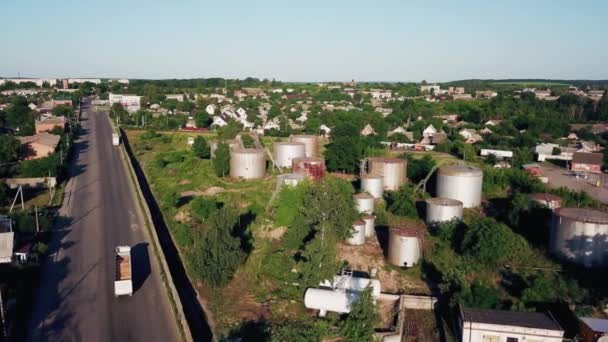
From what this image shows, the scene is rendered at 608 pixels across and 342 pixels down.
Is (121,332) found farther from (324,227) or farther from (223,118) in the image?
(223,118)

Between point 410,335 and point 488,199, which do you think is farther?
point 488,199

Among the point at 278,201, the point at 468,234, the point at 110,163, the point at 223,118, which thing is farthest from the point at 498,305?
the point at 223,118

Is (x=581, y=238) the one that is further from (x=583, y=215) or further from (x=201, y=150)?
(x=201, y=150)

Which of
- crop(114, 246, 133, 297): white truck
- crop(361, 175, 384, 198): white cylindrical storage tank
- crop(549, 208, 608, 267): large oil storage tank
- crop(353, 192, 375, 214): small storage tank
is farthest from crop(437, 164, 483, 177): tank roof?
crop(114, 246, 133, 297): white truck

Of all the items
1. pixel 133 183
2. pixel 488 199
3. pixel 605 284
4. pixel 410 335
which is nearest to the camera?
pixel 410 335

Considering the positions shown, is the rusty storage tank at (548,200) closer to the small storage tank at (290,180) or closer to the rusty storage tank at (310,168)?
the small storage tank at (290,180)

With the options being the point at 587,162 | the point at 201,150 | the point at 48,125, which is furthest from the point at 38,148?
the point at 587,162
